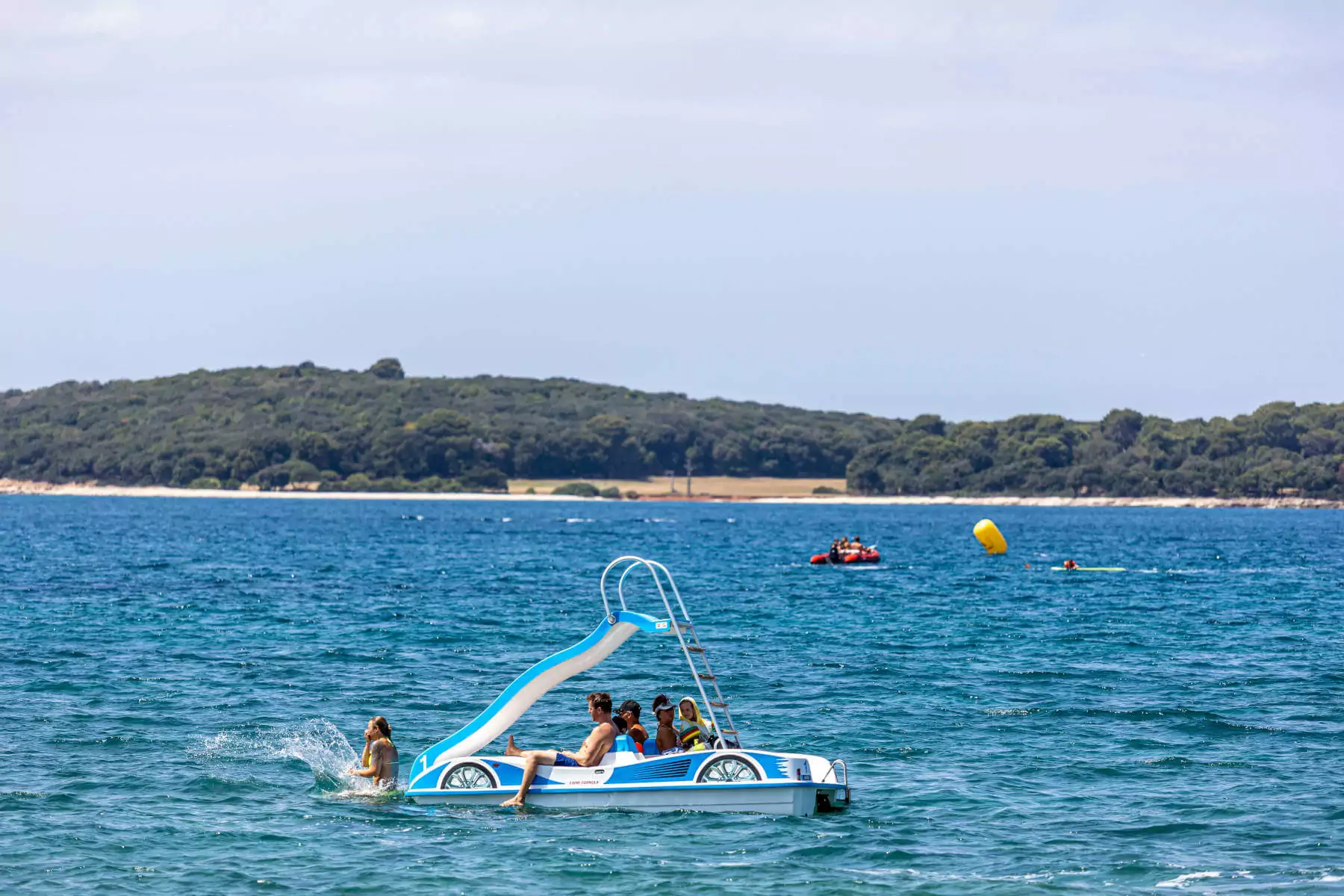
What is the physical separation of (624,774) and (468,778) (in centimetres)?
230

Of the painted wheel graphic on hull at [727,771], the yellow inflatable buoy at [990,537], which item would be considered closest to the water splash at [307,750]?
the painted wheel graphic on hull at [727,771]

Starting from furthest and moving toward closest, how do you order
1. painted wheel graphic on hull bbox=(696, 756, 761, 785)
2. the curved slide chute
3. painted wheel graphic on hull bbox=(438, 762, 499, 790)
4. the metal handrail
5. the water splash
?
the water splash < the curved slide chute < painted wheel graphic on hull bbox=(438, 762, 499, 790) < the metal handrail < painted wheel graphic on hull bbox=(696, 756, 761, 785)

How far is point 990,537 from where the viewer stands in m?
103

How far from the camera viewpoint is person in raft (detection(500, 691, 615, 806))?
70.8ft

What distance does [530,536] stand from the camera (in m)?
132

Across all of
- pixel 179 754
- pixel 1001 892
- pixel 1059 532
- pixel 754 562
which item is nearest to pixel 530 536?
pixel 754 562

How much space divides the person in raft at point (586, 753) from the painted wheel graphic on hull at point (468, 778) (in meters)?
0.40

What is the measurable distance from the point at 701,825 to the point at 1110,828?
563cm

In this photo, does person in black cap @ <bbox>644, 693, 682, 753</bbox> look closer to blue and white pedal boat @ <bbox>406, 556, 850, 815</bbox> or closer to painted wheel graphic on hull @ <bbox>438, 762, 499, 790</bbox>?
blue and white pedal boat @ <bbox>406, 556, 850, 815</bbox>

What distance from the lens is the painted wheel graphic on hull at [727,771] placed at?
2117cm

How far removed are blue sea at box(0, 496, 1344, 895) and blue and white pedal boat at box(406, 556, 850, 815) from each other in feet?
0.85

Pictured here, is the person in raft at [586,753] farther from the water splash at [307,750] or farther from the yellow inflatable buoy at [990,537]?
the yellow inflatable buoy at [990,537]

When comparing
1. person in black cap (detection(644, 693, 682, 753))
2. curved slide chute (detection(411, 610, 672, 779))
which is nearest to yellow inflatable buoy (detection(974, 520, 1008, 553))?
curved slide chute (detection(411, 610, 672, 779))

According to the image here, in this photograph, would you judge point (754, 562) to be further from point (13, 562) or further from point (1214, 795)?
point (1214, 795)
